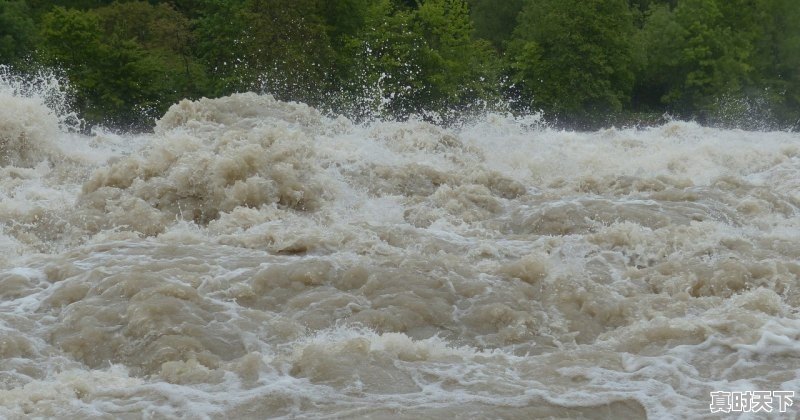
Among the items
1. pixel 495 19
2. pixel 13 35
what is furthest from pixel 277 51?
pixel 495 19

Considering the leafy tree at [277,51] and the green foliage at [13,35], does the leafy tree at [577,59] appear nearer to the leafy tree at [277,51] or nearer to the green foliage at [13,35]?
the leafy tree at [277,51]

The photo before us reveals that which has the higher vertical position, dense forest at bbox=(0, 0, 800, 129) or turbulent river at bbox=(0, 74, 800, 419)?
dense forest at bbox=(0, 0, 800, 129)

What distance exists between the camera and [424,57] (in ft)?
102

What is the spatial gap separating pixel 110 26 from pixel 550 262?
25.3 metres

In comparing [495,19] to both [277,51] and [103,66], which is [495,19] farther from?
[103,66]

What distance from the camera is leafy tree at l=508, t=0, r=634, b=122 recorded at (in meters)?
32.4

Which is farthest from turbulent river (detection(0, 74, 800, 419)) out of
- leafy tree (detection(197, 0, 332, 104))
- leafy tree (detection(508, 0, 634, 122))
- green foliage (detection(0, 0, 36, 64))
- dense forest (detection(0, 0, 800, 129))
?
leafy tree (detection(508, 0, 634, 122))

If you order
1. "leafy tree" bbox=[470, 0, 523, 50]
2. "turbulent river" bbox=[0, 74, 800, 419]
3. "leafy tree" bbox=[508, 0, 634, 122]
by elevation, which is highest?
"leafy tree" bbox=[470, 0, 523, 50]

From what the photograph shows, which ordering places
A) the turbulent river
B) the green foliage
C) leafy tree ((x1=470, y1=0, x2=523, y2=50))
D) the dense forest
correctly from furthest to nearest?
leafy tree ((x1=470, y1=0, x2=523, y2=50))
the green foliage
the dense forest
the turbulent river

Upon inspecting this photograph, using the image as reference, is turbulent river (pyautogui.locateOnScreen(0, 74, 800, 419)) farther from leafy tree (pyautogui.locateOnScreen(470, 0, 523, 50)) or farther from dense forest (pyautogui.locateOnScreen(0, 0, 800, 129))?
leafy tree (pyautogui.locateOnScreen(470, 0, 523, 50))

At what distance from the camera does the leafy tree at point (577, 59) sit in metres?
32.4

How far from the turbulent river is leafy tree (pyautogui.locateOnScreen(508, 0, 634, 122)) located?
1639 centimetres

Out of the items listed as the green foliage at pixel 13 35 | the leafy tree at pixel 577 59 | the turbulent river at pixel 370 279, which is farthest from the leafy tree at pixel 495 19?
the turbulent river at pixel 370 279

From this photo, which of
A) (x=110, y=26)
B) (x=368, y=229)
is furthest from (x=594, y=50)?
(x=368, y=229)
